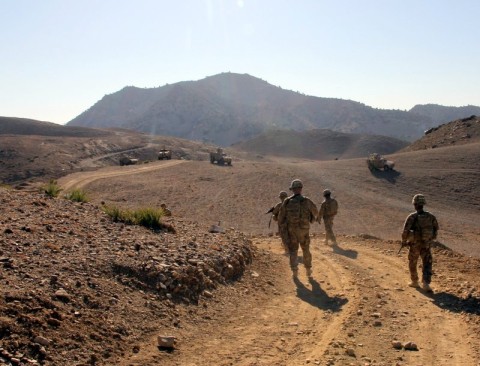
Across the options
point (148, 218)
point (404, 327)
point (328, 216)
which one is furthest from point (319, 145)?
point (404, 327)

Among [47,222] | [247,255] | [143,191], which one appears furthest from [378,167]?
[47,222]

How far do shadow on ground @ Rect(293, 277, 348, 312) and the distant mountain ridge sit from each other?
112m

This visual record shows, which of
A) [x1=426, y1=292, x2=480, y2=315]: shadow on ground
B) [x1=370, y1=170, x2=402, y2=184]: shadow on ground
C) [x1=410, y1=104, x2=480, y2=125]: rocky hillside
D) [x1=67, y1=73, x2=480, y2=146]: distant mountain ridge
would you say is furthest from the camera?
[x1=410, y1=104, x2=480, y2=125]: rocky hillside

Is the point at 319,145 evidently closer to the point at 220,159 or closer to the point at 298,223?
the point at 220,159

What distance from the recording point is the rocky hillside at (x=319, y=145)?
8524cm

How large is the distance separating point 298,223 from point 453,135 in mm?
45465

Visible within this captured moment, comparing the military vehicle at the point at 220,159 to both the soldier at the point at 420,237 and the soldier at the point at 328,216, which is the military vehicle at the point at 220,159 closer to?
the soldier at the point at 328,216

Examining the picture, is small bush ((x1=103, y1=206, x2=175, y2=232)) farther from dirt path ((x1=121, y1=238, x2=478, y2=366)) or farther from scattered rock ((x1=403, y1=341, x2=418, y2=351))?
scattered rock ((x1=403, y1=341, x2=418, y2=351))

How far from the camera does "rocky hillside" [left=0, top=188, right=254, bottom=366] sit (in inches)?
216

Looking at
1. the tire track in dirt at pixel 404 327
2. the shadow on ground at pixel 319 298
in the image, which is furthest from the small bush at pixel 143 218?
the tire track in dirt at pixel 404 327

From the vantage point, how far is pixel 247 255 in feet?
37.0

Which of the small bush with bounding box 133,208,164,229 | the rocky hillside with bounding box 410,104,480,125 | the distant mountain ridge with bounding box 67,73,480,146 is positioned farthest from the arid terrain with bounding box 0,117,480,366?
the rocky hillside with bounding box 410,104,480,125

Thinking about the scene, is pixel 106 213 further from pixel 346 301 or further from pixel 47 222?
pixel 346 301

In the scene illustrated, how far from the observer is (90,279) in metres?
7.08
